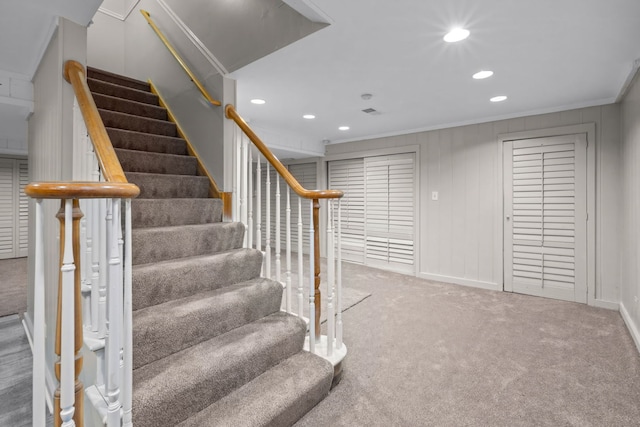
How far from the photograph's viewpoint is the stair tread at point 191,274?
1.65 meters

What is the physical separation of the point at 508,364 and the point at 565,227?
2.08 metres

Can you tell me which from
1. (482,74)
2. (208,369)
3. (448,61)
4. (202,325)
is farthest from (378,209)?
(208,369)

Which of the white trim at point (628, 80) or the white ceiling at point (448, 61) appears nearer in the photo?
the white ceiling at point (448, 61)

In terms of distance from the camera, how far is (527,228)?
3600 mm

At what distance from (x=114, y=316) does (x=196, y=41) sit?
2.73 m

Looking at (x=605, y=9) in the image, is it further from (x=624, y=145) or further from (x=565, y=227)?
(x=565, y=227)

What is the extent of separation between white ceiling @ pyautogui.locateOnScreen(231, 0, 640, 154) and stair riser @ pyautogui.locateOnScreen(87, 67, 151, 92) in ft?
3.77

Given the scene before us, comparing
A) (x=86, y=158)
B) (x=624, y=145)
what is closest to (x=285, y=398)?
(x=86, y=158)

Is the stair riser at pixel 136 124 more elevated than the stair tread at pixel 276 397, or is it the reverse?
the stair riser at pixel 136 124

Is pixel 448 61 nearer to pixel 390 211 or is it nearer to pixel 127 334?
pixel 127 334

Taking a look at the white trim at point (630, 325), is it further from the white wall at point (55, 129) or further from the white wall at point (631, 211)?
the white wall at point (55, 129)

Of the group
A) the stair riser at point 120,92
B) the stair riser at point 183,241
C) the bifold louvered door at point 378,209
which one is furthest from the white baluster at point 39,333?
the bifold louvered door at point 378,209

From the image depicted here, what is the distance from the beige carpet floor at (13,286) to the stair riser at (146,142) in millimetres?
2249

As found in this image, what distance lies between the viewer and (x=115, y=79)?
3301 mm
